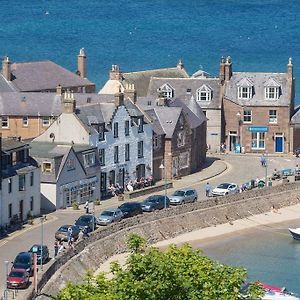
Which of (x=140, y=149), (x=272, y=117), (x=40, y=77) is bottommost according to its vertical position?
(x=140, y=149)

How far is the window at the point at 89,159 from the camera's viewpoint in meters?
86.1

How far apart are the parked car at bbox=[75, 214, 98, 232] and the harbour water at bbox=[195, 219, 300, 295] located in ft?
20.3

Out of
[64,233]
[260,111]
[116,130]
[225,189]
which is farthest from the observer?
[260,111]

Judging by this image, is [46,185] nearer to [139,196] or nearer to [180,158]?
[139,196]

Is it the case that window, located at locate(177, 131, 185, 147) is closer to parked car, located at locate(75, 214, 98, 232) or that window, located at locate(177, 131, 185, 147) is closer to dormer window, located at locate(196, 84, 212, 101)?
dormer window, located at locate(196, 84, 212, 101)

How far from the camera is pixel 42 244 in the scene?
71125 millimetres

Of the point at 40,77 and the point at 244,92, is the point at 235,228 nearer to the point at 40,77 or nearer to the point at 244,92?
the point at 244,92

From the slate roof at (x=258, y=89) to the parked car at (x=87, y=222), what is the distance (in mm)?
32958

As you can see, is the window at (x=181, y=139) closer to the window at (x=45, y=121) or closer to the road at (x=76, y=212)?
the road at (x=76, y=212)

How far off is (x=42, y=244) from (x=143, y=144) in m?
23.2

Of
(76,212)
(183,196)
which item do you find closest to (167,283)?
(76,212)

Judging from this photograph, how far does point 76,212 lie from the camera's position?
269 ft

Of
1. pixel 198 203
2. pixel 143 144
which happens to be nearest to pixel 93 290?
pixel 198 203

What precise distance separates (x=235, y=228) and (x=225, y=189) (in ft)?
16.2
